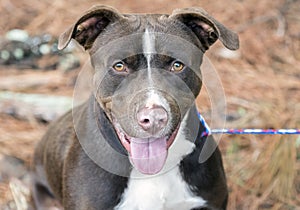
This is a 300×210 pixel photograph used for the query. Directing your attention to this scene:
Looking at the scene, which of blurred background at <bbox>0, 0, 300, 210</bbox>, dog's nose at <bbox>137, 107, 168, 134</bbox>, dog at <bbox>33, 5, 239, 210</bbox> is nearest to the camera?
dog's nose at <bbox>137, 107, 168, 134</bbox>

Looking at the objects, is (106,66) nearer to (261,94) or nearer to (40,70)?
(261,94)

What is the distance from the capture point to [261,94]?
6.15 metres

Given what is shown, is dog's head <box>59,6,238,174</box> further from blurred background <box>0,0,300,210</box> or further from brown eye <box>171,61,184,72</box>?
blurred background <box>0,0,300,210</box>

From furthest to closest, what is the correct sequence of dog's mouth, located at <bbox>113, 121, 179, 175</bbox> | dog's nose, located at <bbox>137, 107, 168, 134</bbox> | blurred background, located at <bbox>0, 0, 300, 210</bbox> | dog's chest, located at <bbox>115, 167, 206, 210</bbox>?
1. blurred background, located at <bbox>0, 0, 300, 210</bbox>
2. dog's chest, located at <bbox>115, 167, 206, 210</bbox>
3. dog's mouth, located at <bbox>113, 121, 179, 175</bbox>
4. dog's nose, located at <bbox>137, 107, 168, 134</bbox>

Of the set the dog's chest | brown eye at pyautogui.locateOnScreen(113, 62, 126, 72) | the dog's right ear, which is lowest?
the dog's chest

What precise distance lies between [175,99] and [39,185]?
1.79 meters

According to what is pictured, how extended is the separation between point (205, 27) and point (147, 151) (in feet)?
2.34

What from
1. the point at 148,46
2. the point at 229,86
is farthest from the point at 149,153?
the point at 229,86

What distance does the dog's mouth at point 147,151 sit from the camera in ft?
12.0

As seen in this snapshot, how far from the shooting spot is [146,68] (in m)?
3.56

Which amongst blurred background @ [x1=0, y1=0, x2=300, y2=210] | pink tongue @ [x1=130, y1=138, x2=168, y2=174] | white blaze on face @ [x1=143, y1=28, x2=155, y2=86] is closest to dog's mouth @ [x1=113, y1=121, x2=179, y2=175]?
pink tongue @ [x1=130, y1=138, x2=168, y2=174]

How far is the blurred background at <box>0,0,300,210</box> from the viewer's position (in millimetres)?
5207

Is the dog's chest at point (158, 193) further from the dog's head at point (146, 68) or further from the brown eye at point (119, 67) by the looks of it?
the brown eye at point (119, 67)

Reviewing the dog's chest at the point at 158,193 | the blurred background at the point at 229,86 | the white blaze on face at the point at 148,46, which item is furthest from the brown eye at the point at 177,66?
the blurred background at the point at 229,86
